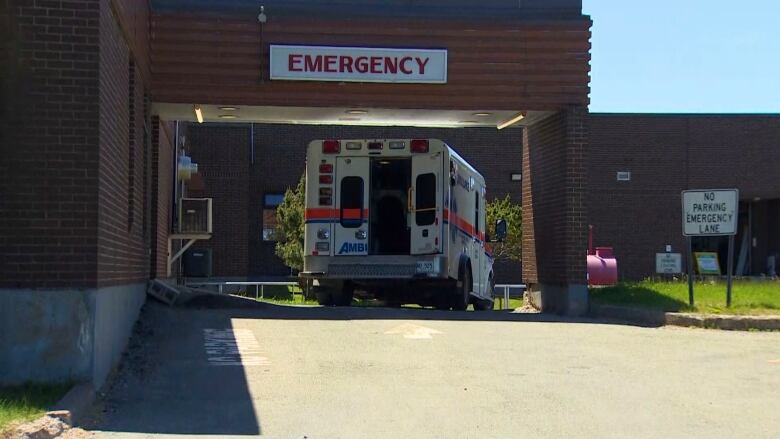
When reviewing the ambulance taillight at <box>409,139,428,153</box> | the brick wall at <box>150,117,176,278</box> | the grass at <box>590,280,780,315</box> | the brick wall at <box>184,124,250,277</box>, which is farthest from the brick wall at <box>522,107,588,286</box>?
the brick wall at <box>184,124,250,277</box>

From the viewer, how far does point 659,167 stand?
127 ft

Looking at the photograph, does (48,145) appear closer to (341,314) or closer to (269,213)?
(341,314)

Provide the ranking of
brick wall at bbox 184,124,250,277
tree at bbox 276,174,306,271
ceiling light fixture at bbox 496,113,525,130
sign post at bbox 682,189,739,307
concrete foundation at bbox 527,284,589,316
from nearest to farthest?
sign post at bbox 682,189,739,307 < concrete foundation at bbox 527,284,589,316 < ceiling light fixture at bbox 496,113,525,130 < tree at bbox 276,174,306,271 < brick wall at bbox 184,124,250,277

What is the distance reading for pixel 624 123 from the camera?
127 ft

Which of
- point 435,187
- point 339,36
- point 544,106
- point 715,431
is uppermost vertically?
point 339,36

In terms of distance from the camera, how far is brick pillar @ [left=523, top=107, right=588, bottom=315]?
16.2 metres

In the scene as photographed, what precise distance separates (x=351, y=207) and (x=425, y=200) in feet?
4.41

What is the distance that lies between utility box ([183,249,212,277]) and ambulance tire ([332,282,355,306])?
8.19m

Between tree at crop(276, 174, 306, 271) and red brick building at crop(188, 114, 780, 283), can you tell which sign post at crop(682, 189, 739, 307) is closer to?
tree at crop(276, 174, 306, 271)

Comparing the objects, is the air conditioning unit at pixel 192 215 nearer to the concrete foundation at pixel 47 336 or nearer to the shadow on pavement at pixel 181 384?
the shadow on pavement at pixel 181 384

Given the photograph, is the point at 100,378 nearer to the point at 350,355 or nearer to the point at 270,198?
the point at 350,355

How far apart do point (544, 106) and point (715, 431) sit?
32.3 ft

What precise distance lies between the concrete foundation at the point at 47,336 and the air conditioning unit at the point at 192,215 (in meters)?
11.2

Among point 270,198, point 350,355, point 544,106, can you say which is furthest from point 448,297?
point 270,198
